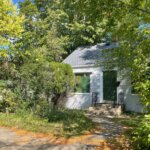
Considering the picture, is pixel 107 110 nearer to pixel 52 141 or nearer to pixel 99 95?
pixel 99 95

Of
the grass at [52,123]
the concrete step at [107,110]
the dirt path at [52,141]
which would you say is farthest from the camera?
the concrete step at [107,110]

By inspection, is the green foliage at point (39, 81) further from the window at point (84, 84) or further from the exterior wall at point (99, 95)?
the window at point (84, 84)

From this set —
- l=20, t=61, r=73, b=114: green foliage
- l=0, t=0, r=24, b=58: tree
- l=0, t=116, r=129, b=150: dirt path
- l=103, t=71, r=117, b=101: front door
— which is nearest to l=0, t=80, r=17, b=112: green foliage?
l=20, t=61, r=73, b=114: green foliage

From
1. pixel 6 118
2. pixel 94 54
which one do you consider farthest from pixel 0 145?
pixel 94 54

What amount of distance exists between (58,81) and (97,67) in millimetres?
5975

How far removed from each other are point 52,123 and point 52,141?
10.8ft

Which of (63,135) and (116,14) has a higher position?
(116,14)

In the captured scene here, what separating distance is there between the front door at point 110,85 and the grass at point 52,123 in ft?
22.8

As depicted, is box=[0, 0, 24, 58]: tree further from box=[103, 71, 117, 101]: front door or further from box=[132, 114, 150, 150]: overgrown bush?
box=[132, 114, 150, 150]: overgrown bush

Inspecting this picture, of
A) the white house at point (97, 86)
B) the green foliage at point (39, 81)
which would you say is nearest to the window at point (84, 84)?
the white house at point (97, 86)

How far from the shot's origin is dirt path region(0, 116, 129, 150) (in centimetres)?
978

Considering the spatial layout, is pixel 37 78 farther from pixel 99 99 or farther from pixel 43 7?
pixel 43 7

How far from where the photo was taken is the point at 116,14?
9930mm

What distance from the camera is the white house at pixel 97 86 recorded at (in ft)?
71.2
